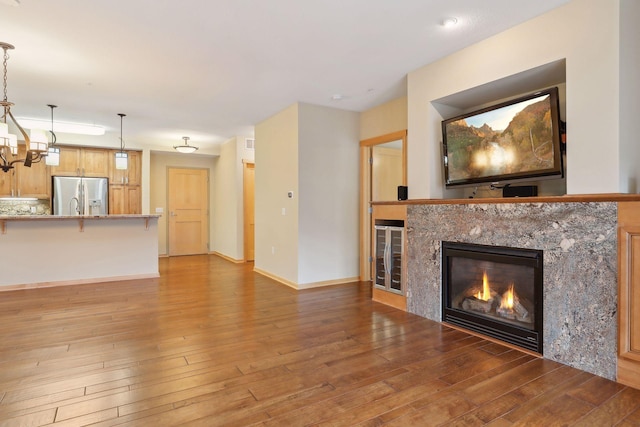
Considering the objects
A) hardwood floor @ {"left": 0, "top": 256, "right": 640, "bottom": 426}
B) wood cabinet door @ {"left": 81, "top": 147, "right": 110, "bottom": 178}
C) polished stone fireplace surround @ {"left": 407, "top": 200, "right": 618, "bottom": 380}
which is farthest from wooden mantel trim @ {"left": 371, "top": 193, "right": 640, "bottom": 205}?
wood cabinet door @ {"left": 81, "top": 147, "right": 110, "bottom": 178}

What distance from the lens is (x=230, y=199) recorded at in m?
7.73

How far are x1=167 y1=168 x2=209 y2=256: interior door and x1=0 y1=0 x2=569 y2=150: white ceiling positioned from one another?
133 inches

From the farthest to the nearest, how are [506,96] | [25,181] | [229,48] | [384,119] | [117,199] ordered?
1. [117,199]
2. [25,181]
3. [384,119]
4. [506,96]
5. [229,48]

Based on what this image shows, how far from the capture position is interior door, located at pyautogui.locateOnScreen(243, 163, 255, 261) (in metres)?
7.43

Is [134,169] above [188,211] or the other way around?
above

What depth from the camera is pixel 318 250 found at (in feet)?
16.9

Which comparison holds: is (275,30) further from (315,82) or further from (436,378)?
(436,378)

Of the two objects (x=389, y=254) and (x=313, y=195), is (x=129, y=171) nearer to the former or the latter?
(x=313, y=195)

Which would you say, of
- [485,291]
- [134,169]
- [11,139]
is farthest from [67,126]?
[485,291]

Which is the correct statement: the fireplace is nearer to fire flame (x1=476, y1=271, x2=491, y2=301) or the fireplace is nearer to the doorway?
fire flame (x1=476, y1=271, x2=491, y2=301)

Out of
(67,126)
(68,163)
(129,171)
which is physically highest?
(67,126)

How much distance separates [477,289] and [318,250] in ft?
7.88

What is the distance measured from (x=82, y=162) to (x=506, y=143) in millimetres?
7640

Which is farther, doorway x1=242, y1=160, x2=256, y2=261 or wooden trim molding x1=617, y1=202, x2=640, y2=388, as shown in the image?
doorway x1=242, y1=160, x2=256, y2=261
